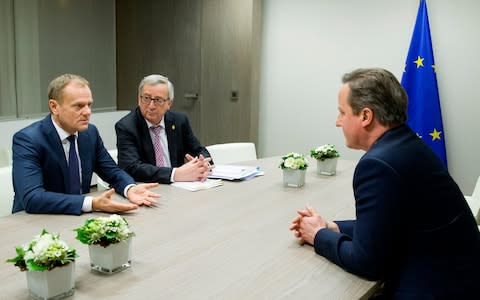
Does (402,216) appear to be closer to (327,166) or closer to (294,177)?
(294,177)

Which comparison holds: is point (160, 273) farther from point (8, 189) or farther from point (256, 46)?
point (256, 46)

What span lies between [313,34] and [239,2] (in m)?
0.87

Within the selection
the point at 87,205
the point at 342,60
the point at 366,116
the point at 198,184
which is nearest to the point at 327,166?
the point at 198,184

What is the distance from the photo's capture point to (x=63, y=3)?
5207 mm

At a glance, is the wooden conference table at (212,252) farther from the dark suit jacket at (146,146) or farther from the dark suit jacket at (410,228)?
the dark suit jacket at (146,146)

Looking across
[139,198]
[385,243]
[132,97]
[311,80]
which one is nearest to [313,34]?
[311,80]

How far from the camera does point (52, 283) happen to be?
1301 mm

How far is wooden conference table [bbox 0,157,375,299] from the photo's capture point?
1423 mm

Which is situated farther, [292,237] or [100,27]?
[100,27]

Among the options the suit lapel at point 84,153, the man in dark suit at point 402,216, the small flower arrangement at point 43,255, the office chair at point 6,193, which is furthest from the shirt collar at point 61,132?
the man in dark suit at point 402,216

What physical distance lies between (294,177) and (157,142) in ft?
3.32

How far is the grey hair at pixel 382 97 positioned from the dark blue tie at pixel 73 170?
4.69 ft

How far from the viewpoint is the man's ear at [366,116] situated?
5.30ft

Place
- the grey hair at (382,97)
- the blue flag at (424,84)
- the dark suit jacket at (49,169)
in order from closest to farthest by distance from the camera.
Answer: the grey hair at (382,97) < the dark suit jacket at (49,169) < the blue flag at (424,84)
